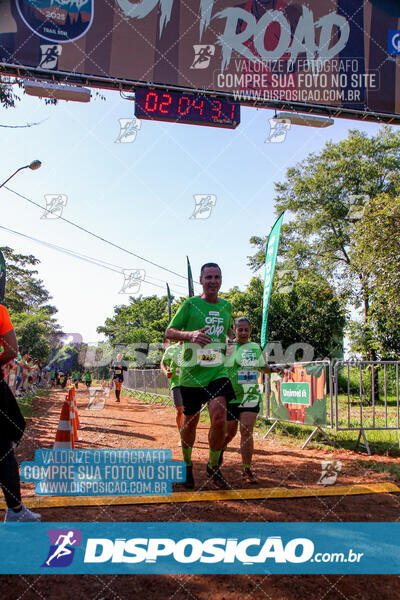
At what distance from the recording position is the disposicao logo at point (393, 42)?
10.8 meters

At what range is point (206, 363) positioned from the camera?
4.64 meters

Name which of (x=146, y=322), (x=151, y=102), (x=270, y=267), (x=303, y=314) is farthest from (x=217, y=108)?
(x=146, y=322)

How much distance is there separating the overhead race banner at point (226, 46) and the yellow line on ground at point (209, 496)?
24.6 ft

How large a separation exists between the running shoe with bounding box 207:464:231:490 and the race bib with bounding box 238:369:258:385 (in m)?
1.16

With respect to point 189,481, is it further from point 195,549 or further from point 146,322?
point 146,322

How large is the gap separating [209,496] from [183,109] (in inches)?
281

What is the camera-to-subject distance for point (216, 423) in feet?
14.6

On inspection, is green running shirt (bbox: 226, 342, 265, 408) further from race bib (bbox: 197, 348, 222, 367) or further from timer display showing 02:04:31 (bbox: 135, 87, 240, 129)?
timer display showing 02:04:31 (bbox: 135, 87, 240, 129)

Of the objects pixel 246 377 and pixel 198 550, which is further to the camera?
pixel 246 377

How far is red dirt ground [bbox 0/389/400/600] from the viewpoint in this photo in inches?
90.6

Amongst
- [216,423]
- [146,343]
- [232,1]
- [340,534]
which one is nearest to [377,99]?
[232,1]

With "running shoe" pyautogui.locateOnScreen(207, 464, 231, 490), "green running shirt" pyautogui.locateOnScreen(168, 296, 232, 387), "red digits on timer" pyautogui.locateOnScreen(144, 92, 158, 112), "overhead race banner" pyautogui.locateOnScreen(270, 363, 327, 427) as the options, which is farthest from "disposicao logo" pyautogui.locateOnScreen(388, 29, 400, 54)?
"running shoe" pyautogui.locateOnScreen(207, 464, 231, 490)

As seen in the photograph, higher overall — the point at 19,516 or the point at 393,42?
the point at 393,42

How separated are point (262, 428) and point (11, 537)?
746 cm
